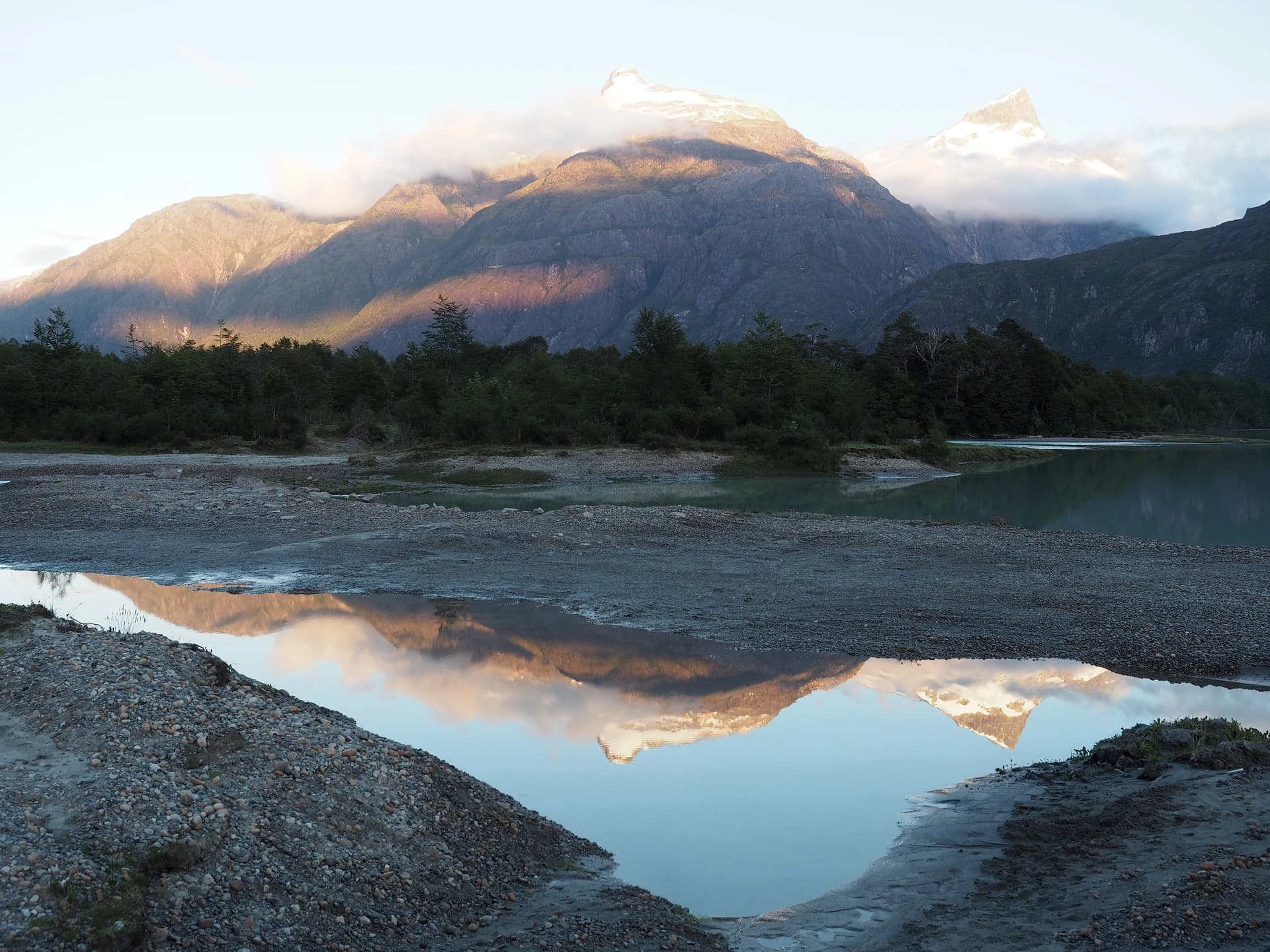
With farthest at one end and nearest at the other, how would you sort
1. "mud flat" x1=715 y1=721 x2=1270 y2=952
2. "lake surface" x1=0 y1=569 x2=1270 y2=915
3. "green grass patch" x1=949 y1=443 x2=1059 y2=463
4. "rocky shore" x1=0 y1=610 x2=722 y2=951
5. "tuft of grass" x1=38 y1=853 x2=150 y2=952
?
"green grass patch" x1=949 y1=443 x2=1059 y2=463, "lake surface" x1=0 y1=569 x2=1270 y2=915, "mud flat" x1=715 y1=721 x2=1270 y2=952, "rocky shore" x1=0 y1=610 x2=722 y2=951, "tuft of grass" x1=38 y1=853 x2=150 y2=952

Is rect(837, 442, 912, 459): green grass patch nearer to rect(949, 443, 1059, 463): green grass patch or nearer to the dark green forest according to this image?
the dark green forest

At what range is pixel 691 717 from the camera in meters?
12.2

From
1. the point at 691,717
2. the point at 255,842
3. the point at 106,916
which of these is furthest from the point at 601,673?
the point at 106,916

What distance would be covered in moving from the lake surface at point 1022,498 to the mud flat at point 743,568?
6.41m

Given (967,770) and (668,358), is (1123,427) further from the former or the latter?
(967,770)

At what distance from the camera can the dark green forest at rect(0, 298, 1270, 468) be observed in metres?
66.0

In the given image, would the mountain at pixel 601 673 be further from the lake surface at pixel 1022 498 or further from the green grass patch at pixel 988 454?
the green grass patch at pixel 988 454

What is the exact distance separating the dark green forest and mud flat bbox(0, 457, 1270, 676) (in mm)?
32292

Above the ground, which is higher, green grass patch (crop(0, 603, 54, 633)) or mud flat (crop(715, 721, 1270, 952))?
green grass patch (crop(0, 603, 54, 633))

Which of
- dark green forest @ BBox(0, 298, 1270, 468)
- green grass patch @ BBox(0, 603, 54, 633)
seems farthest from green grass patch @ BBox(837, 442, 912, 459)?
green grass patch @ BBox(0, 603, 54, 633)

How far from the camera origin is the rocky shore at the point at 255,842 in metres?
5.77

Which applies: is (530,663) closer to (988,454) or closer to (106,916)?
(106,916)

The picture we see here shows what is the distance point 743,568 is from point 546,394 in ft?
164

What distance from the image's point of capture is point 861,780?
10.2 m
